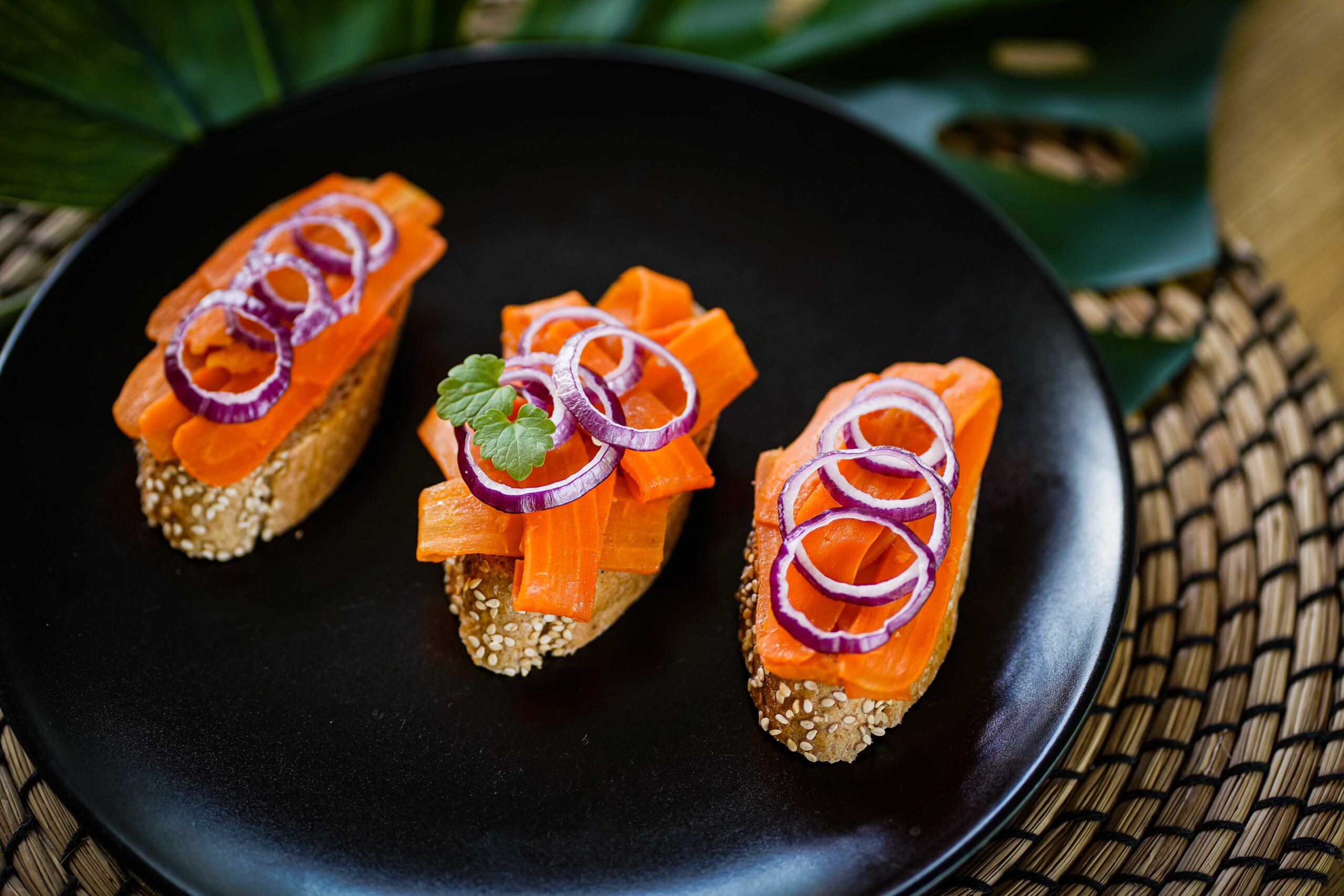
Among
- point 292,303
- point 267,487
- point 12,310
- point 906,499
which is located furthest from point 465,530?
point 12,310

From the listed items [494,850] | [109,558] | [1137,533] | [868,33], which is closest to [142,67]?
[109,558]

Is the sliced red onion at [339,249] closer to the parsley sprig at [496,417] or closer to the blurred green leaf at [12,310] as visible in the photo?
the parsley sprig at [496,417]

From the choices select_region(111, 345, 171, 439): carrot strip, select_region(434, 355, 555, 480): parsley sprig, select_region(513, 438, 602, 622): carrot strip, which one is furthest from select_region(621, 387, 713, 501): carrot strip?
select_region(111, 345, 171, 439): carrot strip

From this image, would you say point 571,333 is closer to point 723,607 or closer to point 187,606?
point 723,607

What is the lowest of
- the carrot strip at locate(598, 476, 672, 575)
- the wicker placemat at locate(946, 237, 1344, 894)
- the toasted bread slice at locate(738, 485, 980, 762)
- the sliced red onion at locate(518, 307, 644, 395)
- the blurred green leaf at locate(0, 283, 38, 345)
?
the wicker placemat at locate(946, 237, 1344, 894)

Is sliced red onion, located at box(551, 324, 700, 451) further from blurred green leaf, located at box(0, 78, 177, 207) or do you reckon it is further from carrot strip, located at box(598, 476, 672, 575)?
blurred green leaf, located at box(0, 78, 177, 207)

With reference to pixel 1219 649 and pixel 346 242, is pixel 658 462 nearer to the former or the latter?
pixel 346 242
